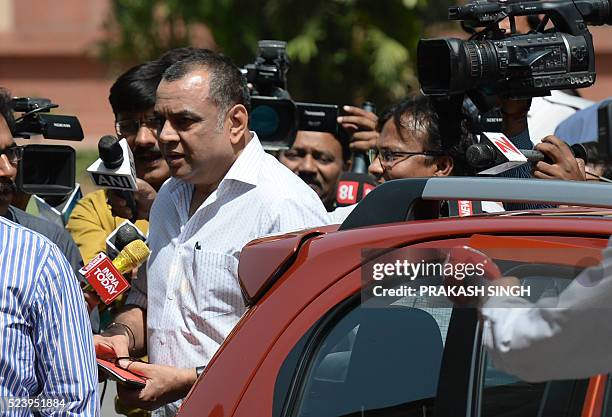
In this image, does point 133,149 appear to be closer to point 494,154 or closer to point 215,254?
point 215,254

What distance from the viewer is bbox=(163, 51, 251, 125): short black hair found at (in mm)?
3652

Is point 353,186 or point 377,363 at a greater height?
point 377,363

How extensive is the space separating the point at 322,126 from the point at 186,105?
4.90 ft

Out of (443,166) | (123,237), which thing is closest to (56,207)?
(123,237)

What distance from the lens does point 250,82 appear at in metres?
4.64

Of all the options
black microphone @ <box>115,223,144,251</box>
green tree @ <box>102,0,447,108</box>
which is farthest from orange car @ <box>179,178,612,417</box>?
green tree @ <box>102,0,447,108</box>

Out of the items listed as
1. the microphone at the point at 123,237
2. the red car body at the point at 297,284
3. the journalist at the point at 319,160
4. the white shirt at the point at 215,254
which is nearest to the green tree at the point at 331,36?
the journalist at the point at 319,160

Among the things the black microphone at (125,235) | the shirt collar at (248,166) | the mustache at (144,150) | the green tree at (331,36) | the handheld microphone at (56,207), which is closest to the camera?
the shirt collar at (248,166)

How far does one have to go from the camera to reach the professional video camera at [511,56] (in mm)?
3227

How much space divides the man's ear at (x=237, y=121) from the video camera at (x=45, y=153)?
2.63 feet

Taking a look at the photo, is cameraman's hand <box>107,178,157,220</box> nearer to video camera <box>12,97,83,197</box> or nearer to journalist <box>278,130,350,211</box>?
video camera <box>12,97,83,197</box>

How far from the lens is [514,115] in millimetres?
3654

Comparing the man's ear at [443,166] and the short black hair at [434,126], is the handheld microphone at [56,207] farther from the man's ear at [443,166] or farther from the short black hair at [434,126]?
the man's ear at [443,166]

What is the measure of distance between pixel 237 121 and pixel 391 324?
5.16ft
